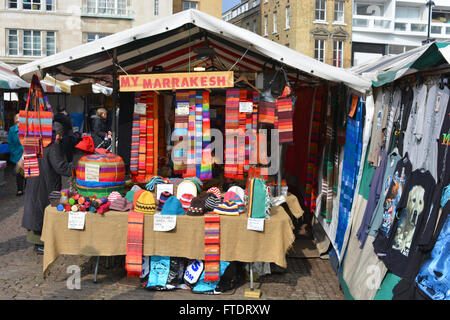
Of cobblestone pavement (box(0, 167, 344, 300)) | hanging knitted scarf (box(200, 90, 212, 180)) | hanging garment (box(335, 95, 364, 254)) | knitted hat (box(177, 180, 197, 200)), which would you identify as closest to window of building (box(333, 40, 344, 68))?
hanging garment (box(335, 95, 364, 254))

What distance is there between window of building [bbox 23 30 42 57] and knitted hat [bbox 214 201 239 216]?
24939 mm

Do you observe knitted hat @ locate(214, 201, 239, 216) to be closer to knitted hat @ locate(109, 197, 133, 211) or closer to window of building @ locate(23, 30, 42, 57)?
knitted hat @ locate(109, 197, 133, 211)

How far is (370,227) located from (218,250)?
147 cm

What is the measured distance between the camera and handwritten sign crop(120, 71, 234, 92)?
16.2ft

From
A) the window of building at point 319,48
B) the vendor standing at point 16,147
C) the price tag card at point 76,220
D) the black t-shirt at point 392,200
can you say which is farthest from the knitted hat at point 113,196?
the window of building at point 319,48

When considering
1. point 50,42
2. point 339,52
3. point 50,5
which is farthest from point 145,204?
point 339,52

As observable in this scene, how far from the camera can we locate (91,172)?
4.87 metres

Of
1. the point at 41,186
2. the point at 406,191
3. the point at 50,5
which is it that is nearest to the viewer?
the point at 406,191

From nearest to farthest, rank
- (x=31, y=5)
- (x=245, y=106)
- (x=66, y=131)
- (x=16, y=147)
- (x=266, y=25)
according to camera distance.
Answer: (x=245, y=106) → (x=66, y=131) → (x=16, y=147) → (x=31, y=5) → (x=266, y=25)

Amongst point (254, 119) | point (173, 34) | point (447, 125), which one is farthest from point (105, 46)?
point (447, 125)

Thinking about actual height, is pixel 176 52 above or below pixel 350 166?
above

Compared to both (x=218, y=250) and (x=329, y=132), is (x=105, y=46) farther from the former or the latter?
(x=329, y=132)

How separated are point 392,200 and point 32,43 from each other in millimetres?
26429

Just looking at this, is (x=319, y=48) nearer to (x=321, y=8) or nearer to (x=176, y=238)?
(x=321, y=8)
